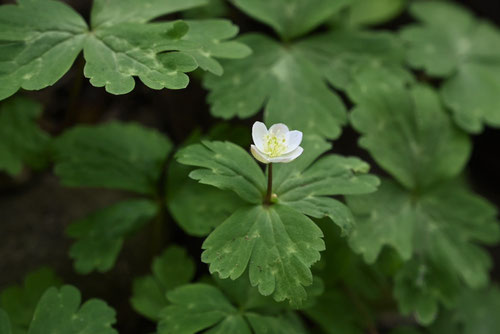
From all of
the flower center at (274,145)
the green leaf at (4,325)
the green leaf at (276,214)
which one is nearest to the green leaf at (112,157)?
the green leaf at (276,214)

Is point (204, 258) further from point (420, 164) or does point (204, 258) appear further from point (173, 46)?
point (420, 164)

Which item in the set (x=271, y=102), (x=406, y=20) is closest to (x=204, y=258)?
(x=271, y=102)

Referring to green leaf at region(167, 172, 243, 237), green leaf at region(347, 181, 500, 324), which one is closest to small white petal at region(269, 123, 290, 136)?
green leaf at region(167, 172, 243, 237)

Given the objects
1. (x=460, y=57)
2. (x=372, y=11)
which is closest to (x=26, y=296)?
(x=460, y=57)

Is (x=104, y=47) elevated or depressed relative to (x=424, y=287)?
elevated

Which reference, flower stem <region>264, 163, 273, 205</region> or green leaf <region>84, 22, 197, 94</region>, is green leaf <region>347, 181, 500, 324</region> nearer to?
A: flower stem <region>264, 163, 273, 205</region>

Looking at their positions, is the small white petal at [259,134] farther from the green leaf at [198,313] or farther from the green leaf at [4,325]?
the green leaf at [4,325]

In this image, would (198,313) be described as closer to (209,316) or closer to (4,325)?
(209,316)
